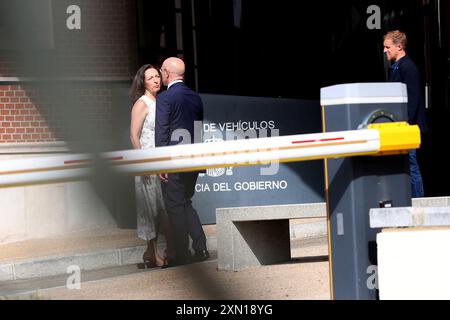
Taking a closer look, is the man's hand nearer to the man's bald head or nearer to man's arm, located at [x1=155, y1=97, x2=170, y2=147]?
man's arm, located at [x1=155, y1=97, x2=170, y2=147]

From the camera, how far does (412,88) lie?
9.10 m

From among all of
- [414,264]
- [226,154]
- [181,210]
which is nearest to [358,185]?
[414,264]

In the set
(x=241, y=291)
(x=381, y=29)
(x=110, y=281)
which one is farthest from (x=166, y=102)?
(x=381, y=29)

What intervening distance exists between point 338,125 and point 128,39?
26.3 ft

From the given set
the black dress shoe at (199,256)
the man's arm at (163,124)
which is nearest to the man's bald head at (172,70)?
the man's arm at (163,124)

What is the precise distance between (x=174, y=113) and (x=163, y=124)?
0.53 ft

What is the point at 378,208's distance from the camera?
5.05m

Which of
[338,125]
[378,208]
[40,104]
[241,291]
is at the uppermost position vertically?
[40,104]

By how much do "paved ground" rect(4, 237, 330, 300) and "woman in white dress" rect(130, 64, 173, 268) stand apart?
0.91 feet

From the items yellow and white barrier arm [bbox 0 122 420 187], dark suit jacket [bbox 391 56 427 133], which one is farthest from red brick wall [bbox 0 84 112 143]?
yellow and white barrier arm [bbox 0 122 420 187]

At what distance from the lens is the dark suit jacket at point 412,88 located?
9.02m

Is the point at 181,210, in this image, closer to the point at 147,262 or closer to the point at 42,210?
the point at 147,262

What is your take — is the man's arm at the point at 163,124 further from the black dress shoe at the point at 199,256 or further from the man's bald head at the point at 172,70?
the black dress shoe at the point at 199,256

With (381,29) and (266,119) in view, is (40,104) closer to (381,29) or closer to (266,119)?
(266,119)
